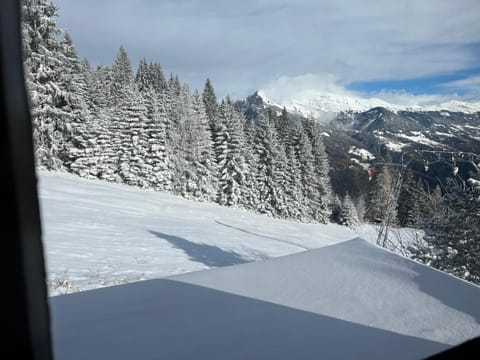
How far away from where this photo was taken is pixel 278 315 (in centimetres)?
175

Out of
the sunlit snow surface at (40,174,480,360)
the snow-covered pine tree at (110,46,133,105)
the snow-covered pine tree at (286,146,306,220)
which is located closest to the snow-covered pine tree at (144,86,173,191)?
the snow-covered pine tree at (110,46,133,105)

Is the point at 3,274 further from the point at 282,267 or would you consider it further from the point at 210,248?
the point at 210,248

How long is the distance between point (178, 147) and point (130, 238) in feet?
72.0

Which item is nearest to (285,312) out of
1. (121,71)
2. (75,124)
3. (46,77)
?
(46,77)

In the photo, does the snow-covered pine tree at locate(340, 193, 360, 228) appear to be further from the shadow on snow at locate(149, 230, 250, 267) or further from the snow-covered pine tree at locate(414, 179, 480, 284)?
the snow-covered pine tree at locate(414, 179, 480, 284)

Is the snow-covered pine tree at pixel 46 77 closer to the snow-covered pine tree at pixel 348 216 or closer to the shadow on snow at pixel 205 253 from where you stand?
the shadow on snow at pixel 205 253

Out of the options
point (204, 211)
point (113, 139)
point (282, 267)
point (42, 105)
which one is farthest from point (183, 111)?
point (282, 267)

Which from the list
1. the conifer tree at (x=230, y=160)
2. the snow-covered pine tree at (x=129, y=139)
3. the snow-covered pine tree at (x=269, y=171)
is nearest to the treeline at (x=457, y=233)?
the conifer tree at (x=230, y=160)

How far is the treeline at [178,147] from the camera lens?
2567 cm

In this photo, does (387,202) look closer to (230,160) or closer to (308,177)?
(230,160)

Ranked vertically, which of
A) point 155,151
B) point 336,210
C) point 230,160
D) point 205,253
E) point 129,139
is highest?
point 129,139

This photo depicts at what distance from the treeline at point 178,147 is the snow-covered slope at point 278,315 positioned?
21786 millimetres

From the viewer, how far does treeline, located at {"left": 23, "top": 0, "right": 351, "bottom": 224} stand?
25.7 metres

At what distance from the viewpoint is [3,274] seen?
0.37m
